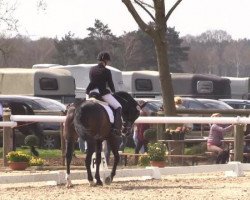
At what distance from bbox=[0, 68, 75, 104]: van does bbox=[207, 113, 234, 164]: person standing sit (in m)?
16.7

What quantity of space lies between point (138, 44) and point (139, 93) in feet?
129

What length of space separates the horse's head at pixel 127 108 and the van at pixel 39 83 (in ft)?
65.5

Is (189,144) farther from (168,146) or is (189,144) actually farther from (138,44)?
(138,44)

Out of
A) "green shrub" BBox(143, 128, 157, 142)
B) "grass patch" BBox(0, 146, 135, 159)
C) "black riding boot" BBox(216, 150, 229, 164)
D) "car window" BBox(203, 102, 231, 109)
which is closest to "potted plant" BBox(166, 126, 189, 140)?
"green shrub" BBox(143, 128, 157, 142)

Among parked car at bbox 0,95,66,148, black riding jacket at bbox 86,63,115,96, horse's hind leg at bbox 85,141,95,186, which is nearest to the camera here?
horse's hind leg at bbox 85,141,95,186

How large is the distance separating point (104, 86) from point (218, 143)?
5.46 meters

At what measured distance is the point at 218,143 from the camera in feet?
59.2

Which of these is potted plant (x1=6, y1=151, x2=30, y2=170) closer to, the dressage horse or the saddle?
the dressage horse

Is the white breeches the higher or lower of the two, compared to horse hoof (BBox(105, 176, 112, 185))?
higher

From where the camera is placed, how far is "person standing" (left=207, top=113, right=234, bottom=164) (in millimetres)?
17812

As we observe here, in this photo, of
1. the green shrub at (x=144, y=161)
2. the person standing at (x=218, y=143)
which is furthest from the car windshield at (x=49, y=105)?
the green shrub at (x=144, y=161)

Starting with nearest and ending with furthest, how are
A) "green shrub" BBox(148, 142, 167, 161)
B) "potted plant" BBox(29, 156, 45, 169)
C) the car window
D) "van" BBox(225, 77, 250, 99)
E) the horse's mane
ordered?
the horse's mane < "green shrub" BBox(148, 142, 167, 161) < "potted plant" BBox(29, 156, 45, 169) < the car window < "van" BBox(225, 77, 250, 99)

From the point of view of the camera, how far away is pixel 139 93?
39469 mm

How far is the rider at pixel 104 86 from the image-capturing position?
43.4 ft
